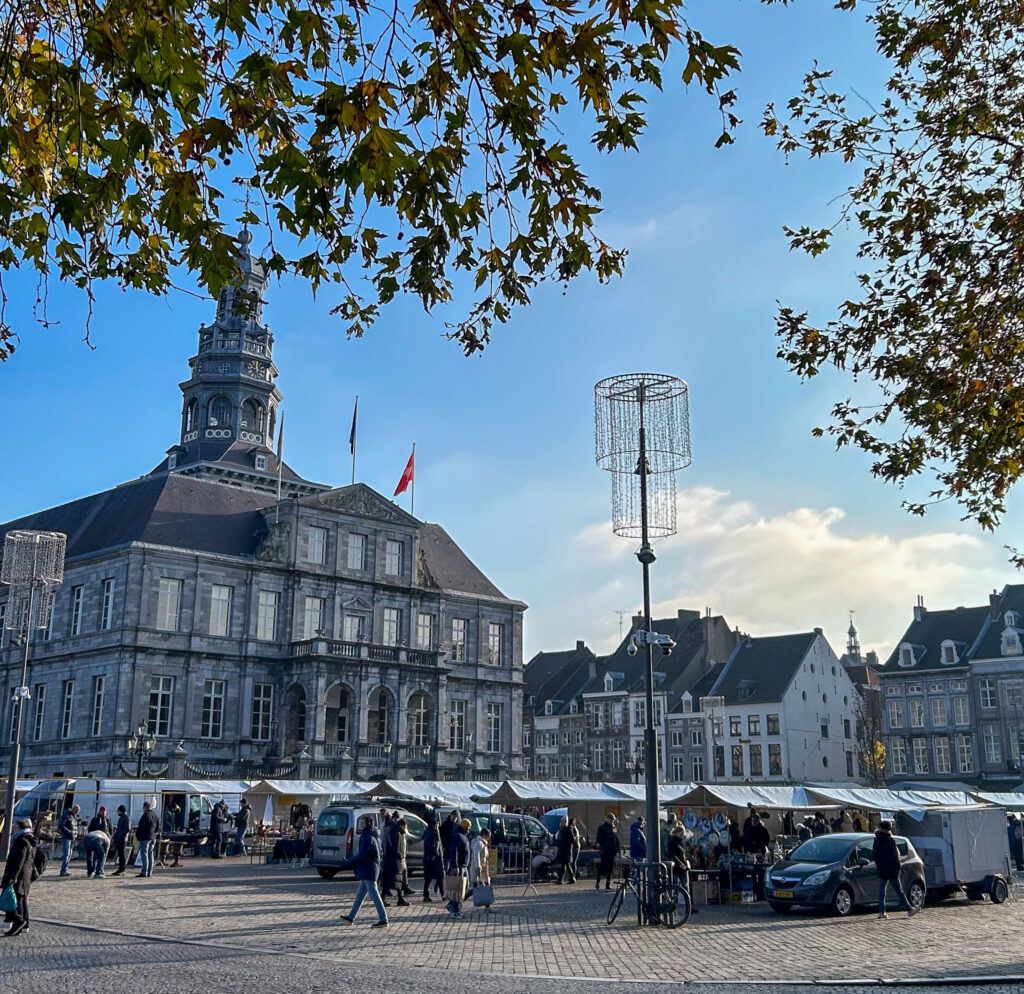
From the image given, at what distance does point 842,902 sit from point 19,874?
1423cm

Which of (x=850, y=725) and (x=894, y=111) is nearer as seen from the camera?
(x=894, y=111)

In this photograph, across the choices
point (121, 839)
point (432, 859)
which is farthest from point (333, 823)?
point (432, 859)

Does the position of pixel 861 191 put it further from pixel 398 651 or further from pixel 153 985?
pixel 398 651

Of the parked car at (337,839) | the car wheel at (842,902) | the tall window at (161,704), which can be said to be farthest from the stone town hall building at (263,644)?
the car wheel at (842,902)

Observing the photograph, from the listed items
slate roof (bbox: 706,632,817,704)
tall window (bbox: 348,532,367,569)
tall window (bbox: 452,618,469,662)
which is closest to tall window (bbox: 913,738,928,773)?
slate roof (bbox: 706,632,817,704)

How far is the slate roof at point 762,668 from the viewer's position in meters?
72.4

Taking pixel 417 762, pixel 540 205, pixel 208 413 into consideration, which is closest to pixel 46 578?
pixel 417 762

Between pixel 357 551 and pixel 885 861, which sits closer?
pixel 885 861

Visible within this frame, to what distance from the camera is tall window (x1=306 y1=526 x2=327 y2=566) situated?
183ft

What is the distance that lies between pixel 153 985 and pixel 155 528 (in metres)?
42.1

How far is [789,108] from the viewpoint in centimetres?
1291

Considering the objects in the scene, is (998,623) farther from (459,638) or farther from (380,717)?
(380,717)

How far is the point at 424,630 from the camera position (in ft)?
197

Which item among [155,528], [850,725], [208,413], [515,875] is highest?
[208,413]
